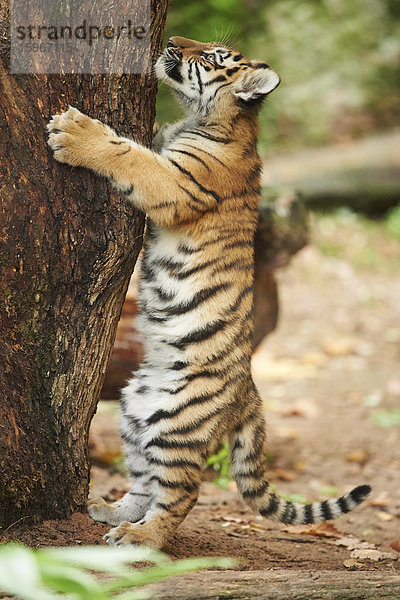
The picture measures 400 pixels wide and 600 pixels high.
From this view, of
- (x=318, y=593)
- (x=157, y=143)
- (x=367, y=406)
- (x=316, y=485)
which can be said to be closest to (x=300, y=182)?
(x=367, y=406)

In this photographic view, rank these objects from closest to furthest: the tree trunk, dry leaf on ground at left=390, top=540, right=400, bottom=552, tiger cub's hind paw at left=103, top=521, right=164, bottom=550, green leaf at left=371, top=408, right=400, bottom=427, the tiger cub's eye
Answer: the tree trunk, tiger cub's hind paw at left=103, top=521, right=164, bottom=550, the tiger cub's eye, dry leaf on ground at left=390, top=540, right=400, bottom=552, green leaf at left=371, top=408, right=400, bottom=427

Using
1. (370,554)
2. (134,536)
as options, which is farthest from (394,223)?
(134,536)

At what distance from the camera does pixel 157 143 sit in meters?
3.79

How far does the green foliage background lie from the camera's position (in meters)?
12.7

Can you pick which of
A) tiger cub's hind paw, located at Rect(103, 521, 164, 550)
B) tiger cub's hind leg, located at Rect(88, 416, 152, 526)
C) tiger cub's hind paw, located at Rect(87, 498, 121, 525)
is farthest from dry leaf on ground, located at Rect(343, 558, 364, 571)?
tiger cub's hind paw, located at Rect(87, 498, 121, 525)

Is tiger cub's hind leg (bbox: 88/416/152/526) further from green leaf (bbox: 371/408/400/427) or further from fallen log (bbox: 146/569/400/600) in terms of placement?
green leaf (bbox: 371/408/400/427)

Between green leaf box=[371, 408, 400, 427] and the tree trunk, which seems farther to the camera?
green leaf box=[371, 408, 400, 427]

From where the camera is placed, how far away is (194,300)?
3.49m

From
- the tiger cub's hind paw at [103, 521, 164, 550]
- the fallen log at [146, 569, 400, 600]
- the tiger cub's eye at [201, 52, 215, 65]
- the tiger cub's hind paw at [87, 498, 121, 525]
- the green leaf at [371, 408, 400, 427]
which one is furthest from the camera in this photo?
the green leaf at [371, 408, 400, 427]

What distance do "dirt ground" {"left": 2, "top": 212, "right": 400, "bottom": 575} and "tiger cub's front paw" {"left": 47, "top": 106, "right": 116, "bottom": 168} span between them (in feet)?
5.34

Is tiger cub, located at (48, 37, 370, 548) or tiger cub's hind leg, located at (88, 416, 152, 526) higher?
tiger cub, located at (48, 37, 370, 548)

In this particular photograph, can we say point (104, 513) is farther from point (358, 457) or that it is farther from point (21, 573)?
point (358, 457)

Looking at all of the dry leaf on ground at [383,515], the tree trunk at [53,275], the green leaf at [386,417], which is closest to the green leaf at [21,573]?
the tree trunk at [53,275]

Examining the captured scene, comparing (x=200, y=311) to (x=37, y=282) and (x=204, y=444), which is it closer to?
(x=204, y=444)
